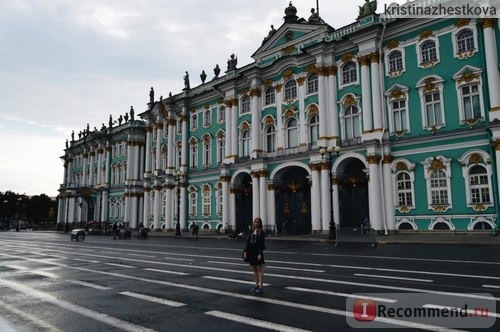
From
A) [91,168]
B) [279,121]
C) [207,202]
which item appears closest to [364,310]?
[279,121]

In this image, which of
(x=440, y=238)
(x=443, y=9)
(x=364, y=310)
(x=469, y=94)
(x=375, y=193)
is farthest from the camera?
(x=375, y=193)

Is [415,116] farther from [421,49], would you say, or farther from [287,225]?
[287,225]

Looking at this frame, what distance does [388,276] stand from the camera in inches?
448

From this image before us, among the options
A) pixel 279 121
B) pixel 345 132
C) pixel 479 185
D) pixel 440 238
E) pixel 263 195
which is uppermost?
pixel 279 121

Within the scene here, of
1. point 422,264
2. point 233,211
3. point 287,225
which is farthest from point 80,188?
point 422,264

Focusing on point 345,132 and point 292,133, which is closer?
point 345,132

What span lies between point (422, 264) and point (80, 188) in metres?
64.6

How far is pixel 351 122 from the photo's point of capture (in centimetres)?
3312

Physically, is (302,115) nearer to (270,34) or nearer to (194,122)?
(270,34)

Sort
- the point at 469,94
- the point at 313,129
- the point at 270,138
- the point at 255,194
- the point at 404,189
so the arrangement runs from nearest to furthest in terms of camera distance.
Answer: the point at 469,94, the point at 404,189, the point at 313,129, the point at 255,194, the point at 270,138

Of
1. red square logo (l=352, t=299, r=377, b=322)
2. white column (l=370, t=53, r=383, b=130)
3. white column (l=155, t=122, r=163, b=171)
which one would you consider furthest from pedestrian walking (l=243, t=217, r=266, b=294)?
white column (l=155, t=122, r=163, b=171)

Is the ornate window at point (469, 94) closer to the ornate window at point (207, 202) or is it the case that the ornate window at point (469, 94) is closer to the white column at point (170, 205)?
the ornate window at point (207, 202)

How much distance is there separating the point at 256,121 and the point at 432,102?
1681cm

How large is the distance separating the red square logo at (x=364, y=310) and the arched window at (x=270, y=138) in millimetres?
31111
